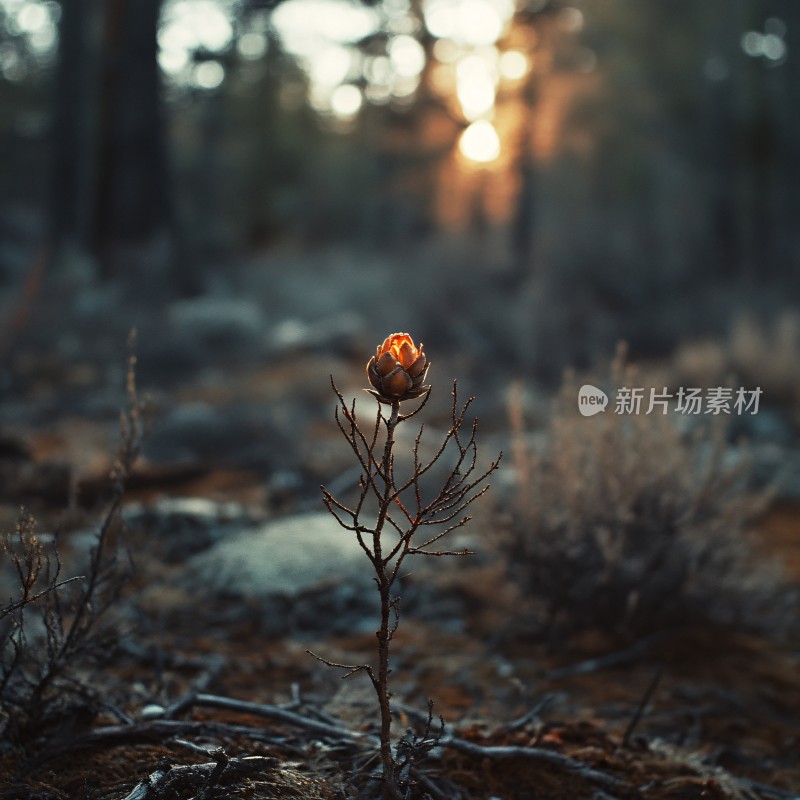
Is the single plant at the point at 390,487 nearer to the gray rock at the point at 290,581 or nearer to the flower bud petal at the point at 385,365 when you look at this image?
the flower bud petal at the point at 385,365

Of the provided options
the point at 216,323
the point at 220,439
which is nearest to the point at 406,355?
the point at 220,439

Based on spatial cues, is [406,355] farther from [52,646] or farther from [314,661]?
[314,661]

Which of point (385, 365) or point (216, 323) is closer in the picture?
point (385, 365)

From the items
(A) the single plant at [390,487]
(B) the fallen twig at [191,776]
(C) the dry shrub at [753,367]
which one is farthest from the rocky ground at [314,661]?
(C) the dry shrub at [753,367]

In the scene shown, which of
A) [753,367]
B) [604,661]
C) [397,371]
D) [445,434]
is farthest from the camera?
[753,367]

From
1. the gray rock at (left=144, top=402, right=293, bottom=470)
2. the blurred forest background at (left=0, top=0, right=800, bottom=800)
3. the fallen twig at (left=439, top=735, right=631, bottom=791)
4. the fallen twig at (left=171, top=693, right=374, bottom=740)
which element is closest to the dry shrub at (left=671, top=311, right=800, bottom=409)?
the blurred forest background at (left=0, top=0, right=800, bottom=800)

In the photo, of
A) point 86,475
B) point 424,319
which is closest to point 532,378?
point 424,319

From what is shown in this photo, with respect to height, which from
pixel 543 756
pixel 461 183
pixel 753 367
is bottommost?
pixel 543 756

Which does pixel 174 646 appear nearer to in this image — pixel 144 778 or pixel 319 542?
pixel 319 542
